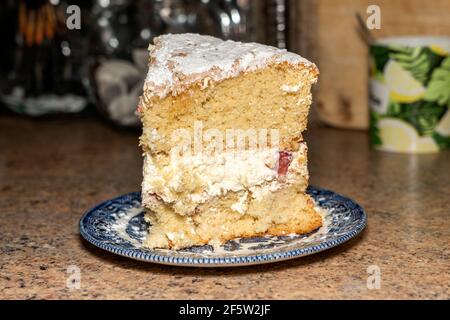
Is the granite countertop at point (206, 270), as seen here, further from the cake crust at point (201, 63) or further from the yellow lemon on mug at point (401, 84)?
the cake crust at point (201, 63)

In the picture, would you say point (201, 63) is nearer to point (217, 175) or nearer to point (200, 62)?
point (200, 62)

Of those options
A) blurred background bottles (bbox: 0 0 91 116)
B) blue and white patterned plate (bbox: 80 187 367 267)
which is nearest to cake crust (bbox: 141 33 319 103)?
blue and white patterned plate (bbox: 80 187 367 267)

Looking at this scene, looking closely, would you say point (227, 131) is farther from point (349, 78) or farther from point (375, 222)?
point (349, 78)

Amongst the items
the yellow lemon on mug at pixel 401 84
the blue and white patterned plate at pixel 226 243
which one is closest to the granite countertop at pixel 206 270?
the blue and white patterned plate at pixel 226 243

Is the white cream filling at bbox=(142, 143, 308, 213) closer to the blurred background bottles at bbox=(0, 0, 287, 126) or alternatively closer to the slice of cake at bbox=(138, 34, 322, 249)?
the slice of cake at bbox=(138, 34, 322, 249)

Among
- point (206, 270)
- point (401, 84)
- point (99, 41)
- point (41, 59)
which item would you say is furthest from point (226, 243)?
point (41, 59)
